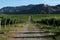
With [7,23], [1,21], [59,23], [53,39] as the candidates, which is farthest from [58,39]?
[7,23]

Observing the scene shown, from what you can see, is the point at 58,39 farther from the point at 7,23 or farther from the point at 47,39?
the point at 7,23

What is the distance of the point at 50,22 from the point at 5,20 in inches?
592

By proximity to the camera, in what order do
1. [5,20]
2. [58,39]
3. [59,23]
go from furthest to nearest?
[5,20]
[59,23]
[58,39]

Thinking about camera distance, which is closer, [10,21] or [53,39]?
[53,39]

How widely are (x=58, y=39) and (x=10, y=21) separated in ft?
194

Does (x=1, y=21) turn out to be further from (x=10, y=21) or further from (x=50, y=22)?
(x=50, y=22)

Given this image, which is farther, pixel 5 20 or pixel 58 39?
pixel 5 20

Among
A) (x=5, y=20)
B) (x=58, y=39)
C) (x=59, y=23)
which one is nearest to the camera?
(x=58, y=39)

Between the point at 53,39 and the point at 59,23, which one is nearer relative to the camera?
the point at 53,39

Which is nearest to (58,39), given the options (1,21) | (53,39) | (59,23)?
(53,39)

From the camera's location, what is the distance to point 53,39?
1180 inches

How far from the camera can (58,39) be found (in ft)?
97.8

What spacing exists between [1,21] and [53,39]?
51.5 m

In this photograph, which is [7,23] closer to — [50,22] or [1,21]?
[1,21]
